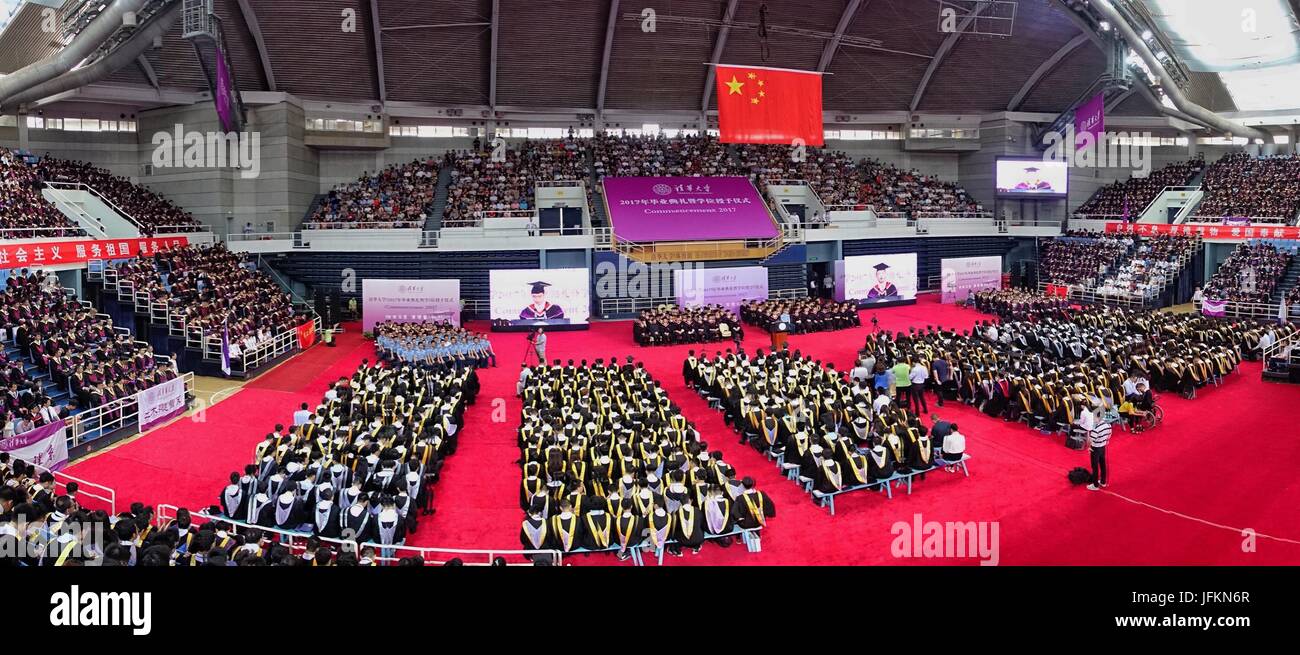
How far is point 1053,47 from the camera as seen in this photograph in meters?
39.1

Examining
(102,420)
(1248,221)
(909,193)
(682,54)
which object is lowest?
(102,420)

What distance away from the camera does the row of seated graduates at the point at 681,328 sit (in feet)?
88.0

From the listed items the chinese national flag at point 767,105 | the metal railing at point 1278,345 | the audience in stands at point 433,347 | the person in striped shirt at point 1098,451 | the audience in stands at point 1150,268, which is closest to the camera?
the person in striped shirt at point 1098,451

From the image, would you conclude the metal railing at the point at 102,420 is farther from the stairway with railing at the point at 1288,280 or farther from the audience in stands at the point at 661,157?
the stairway with railing at the point at 1288,280

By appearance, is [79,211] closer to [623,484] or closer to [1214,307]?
[623,484]

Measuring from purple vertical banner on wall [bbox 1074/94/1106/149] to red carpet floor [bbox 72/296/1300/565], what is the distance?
22969 mm

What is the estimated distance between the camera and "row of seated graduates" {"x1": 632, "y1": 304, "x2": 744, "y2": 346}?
26828 mm

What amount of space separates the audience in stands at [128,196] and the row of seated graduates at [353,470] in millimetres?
18842

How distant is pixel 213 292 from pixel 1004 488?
23317 mm

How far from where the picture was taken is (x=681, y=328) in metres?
27.1

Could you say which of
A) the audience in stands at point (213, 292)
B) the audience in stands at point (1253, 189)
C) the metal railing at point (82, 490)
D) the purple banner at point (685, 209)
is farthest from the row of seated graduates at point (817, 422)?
the audience in stands at point (1253, 189)

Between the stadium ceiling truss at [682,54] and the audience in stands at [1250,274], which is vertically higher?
the stadium ceiling truss at [682,54]

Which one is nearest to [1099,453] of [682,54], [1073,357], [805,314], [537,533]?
[537,533]

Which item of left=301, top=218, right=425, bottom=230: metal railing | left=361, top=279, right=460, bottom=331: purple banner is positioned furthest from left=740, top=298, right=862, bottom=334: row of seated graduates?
left=301, top=218, right=425, bottom=230: metal railing
